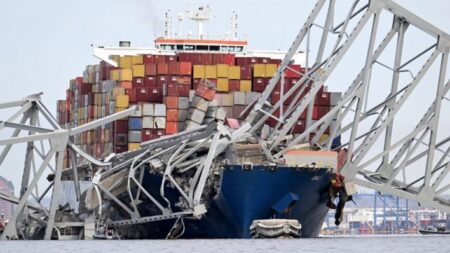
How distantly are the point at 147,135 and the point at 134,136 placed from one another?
2.27 feet

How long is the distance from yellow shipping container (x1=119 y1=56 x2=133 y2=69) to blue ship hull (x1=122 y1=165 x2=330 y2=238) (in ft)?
55.2

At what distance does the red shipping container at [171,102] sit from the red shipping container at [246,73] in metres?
4.41

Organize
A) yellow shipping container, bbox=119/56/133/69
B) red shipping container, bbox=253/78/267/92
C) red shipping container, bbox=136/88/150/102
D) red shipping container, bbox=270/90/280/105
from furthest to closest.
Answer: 1. yellow shipping container, bbox=119/56/133/69
2. red shipping container, bbox=136/88/150/102
3. red shipping container, bbox=253/78/267/92
4. red shipping container, bbox=270/90/280/105

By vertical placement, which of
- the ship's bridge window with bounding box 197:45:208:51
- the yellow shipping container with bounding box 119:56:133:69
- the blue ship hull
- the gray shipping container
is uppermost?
the ship's bridge window with bounding box 197:45:208:51

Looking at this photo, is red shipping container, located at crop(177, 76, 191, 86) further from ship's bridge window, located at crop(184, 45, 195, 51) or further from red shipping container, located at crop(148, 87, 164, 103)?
ship's bridge window, located at crop(184, 45, 195, 51)

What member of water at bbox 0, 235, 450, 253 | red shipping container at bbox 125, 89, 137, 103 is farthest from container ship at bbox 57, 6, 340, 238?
water at bbox 0, 235, 450, 253

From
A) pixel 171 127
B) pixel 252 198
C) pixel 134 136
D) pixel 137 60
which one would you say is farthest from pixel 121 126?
pixel 252 198

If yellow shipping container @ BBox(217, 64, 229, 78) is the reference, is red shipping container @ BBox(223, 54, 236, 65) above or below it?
above

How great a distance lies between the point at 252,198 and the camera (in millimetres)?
69312

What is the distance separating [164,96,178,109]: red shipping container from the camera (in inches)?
3282

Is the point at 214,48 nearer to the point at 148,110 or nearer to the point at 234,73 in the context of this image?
the point at 234,73

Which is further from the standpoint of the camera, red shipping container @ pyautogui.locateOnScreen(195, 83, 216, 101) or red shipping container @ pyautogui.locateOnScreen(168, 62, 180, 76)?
red shipping container @ pyautogui.locateOnScreen(168, 62, 180, 76)

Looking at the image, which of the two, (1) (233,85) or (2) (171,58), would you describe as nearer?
(1) (233,85)

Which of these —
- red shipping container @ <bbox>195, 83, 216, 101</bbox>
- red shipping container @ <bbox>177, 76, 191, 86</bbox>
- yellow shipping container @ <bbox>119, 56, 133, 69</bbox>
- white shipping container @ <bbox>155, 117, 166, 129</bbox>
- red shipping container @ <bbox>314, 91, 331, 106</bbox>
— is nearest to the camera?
red shipping container @ <bbox>195, 83, 216, 101</bbox>
